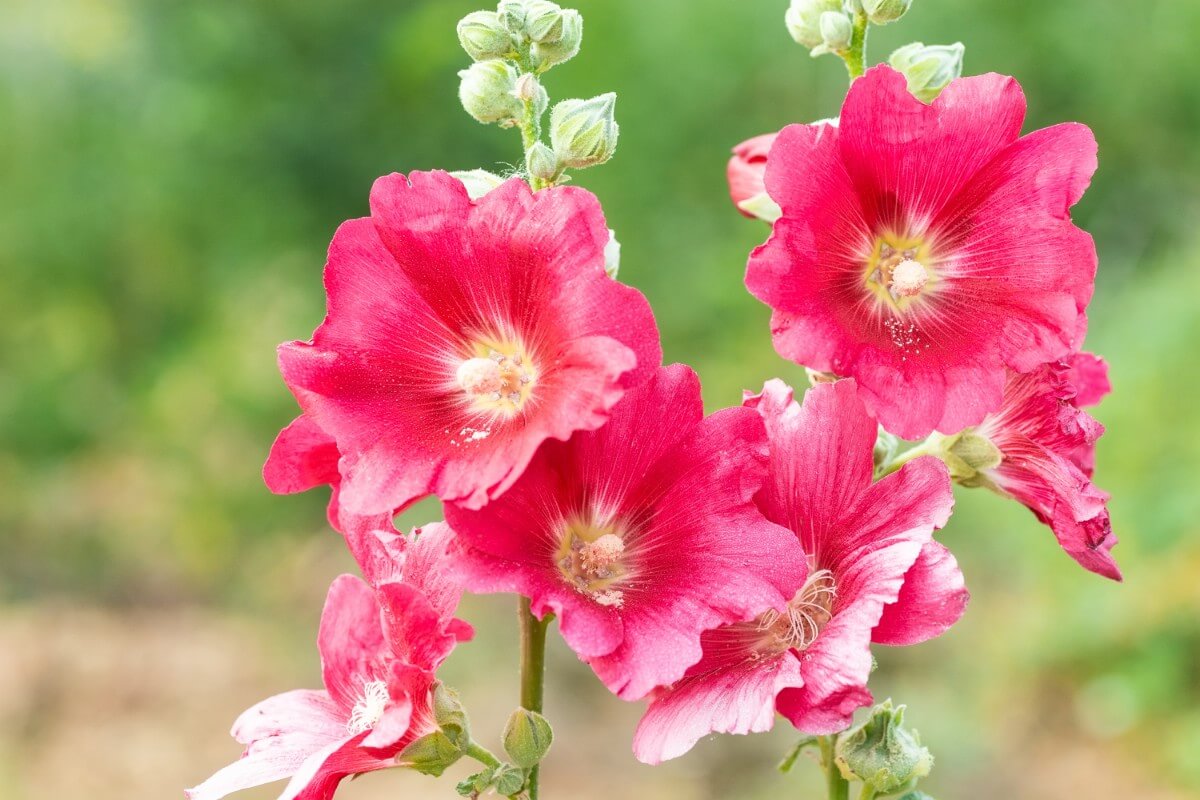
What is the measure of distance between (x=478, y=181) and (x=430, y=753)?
37 cm

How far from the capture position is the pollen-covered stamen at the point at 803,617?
0.86 meters

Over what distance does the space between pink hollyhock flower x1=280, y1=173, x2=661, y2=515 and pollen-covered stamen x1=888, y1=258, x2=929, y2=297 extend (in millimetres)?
204

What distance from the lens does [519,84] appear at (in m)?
0.88

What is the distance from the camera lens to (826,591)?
864 millimetres

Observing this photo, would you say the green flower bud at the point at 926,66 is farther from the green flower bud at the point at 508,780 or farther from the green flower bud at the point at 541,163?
the green flower bud at the point at 508,780

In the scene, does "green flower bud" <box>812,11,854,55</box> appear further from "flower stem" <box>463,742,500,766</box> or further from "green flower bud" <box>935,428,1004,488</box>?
"flower stem" <box>463,742,500,766</box>

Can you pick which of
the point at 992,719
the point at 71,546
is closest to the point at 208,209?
the point at 71,546

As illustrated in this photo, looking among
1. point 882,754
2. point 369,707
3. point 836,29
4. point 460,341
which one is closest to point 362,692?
point 369,707

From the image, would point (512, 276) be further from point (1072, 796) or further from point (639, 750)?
point (1072, 796)

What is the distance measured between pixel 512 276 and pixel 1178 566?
2998 mm

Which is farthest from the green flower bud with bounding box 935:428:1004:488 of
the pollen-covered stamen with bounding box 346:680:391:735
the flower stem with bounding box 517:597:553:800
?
the pollen-covered stamen with bounding box 346:680:391:735

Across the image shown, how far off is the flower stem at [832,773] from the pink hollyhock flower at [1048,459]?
21 centimetres

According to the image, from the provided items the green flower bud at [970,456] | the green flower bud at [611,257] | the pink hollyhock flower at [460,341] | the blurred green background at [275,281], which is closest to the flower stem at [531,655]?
the pink hollyhock flower at [460,341]

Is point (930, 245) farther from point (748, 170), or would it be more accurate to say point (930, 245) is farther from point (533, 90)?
point (533, 90)
